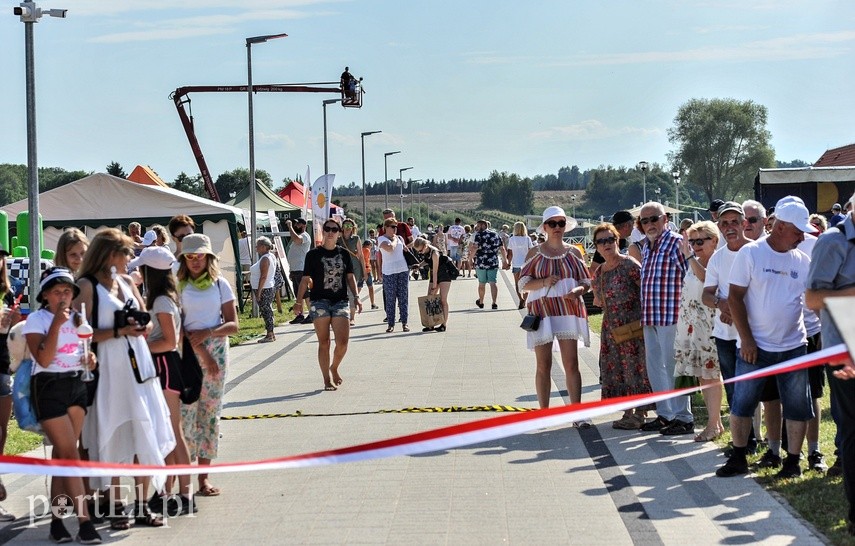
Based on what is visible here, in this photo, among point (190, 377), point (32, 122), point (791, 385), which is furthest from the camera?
point (32, 122)

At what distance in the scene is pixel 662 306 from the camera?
9.62m

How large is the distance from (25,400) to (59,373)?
0.28m

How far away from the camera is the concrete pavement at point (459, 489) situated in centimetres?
661

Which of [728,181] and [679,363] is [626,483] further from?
[728,181]

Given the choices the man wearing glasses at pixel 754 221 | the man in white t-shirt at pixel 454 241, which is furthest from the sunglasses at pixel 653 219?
the man in white t-shirt at pixel 454 241

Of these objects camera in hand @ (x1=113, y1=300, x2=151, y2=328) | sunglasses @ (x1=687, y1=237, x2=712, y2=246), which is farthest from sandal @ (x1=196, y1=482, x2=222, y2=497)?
sunglasses @ (x1=687, y1=237, x2=712, y2=246)

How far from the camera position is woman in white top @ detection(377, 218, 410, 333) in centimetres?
1950

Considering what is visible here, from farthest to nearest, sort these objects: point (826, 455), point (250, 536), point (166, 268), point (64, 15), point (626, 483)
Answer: point (64, 15) → point (826, 455) → point (626, 483) → point (166, 268) → point (250, 536)

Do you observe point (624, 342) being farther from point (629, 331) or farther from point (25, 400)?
point (25, 400)

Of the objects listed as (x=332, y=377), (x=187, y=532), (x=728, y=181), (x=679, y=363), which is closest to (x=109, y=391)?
(x=187, y=532)

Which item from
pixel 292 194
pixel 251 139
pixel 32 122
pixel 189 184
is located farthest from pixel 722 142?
pixel 32 122

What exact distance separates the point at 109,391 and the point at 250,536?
1.15 metres

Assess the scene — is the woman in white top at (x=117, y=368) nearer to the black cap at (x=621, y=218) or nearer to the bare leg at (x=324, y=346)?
the black cap at (x=621, y=218)

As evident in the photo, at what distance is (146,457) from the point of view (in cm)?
677
